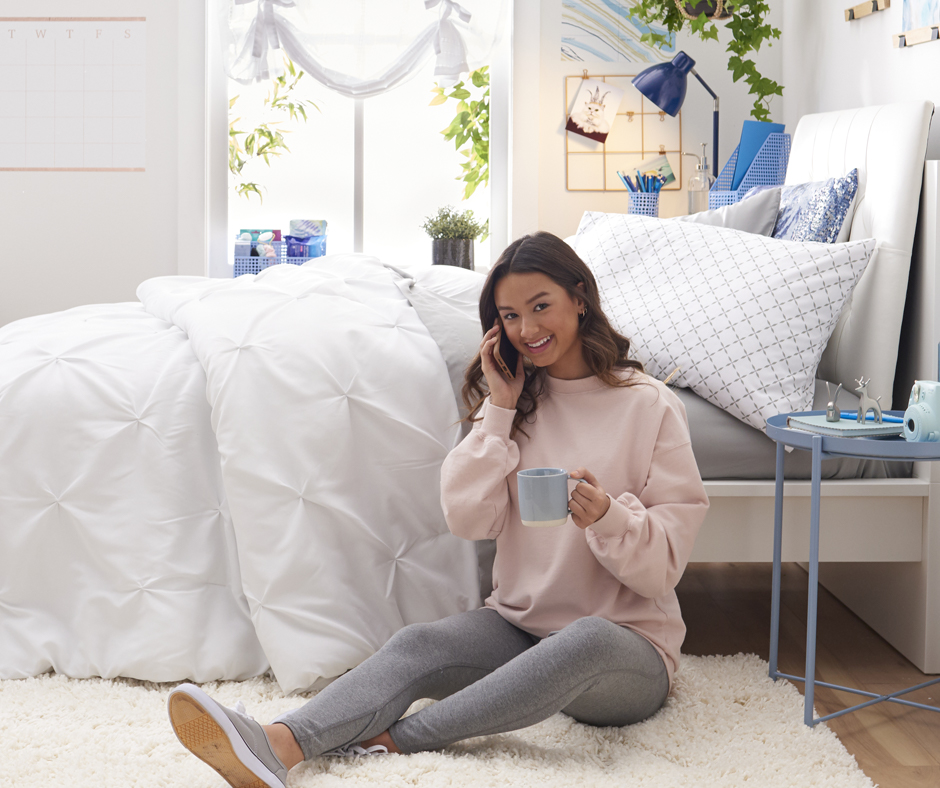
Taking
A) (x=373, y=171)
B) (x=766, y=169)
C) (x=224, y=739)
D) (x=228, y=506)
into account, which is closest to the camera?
(x=224, y=739)

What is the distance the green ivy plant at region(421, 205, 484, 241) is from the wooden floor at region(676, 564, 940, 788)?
148 centimetres

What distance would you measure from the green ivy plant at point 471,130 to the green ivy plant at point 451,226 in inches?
6.1

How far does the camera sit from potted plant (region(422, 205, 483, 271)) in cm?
327

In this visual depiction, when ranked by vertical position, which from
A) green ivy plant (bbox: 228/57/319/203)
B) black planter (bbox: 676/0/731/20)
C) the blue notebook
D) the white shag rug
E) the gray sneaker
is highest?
black planter (bbox: 676/0/731/20)

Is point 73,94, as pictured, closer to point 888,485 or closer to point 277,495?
point 277,495

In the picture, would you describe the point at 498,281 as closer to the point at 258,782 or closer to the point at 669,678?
the point at 669,678

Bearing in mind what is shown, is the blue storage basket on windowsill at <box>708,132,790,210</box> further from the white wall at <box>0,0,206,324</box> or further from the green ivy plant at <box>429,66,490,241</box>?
the white wall at <box>0,0,206,324</box>

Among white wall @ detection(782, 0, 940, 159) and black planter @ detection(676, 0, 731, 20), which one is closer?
white wall @ detection(782, 0, 940, 159)

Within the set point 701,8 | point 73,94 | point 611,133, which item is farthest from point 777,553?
point 73,94

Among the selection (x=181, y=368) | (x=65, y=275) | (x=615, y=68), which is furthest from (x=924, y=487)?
(x=65, y=275)

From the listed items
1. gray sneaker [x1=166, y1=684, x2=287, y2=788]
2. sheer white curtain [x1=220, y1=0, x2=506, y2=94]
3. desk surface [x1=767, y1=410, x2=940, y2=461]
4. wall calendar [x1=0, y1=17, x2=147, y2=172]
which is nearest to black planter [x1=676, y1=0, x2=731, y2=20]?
sheer white curtain [x1=220, y1=0, x2=506, y2=94]

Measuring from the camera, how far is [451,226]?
3.27 m

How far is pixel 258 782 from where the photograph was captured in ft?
3.62

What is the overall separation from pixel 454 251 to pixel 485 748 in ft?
7.35
